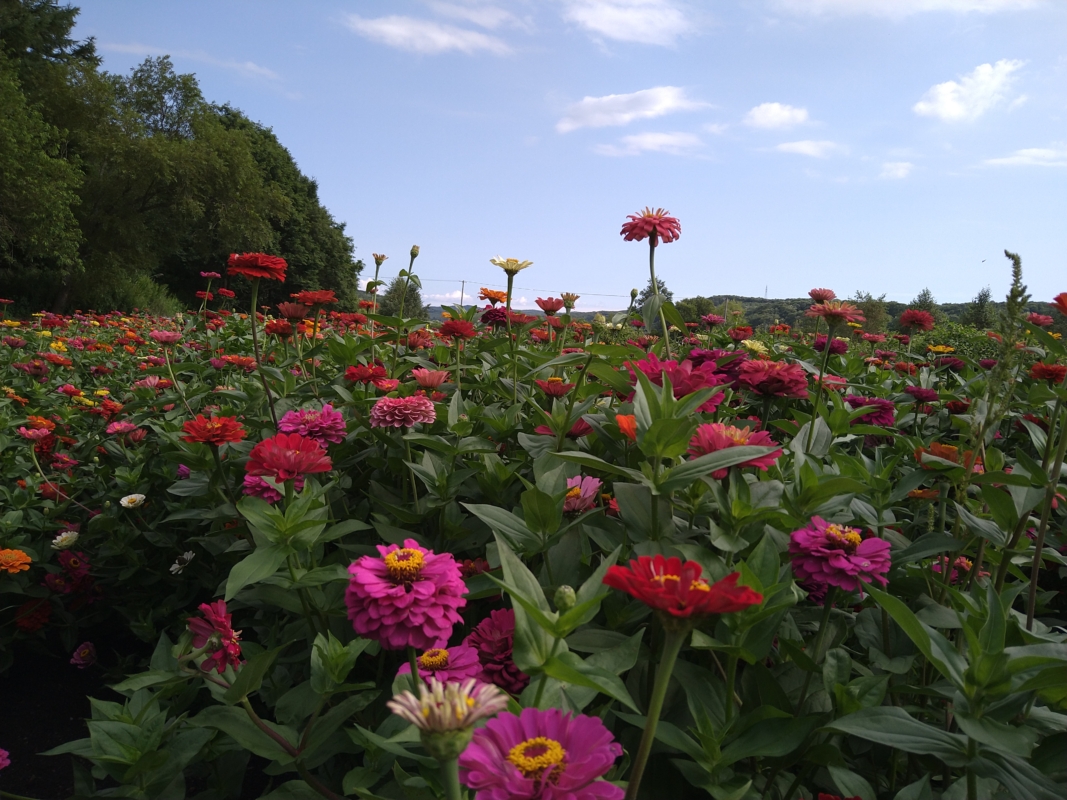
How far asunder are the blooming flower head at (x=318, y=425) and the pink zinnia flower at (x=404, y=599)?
80 cm

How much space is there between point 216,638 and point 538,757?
0.85m

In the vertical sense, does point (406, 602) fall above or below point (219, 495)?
above

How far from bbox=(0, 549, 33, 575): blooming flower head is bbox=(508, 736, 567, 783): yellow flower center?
244 centimetres

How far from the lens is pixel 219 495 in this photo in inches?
77.4

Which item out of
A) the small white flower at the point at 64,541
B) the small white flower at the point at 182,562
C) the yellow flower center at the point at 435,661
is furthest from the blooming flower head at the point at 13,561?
the yellow flower center at the point at 435,661

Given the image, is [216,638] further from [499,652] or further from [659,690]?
[659,690]

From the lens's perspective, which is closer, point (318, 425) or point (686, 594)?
point (686, 594)

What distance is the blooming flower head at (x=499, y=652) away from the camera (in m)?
1.12

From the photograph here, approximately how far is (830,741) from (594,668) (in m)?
0.60

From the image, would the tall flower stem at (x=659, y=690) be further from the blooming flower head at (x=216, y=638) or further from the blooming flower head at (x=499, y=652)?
the blooming flower head at (x=216, y=638)

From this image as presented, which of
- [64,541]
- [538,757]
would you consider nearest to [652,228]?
[538,757]

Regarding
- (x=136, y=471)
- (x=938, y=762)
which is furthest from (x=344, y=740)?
(x=136, y=471)

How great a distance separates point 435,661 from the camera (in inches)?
41.9

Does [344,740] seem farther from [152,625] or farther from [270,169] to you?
[270,169]
